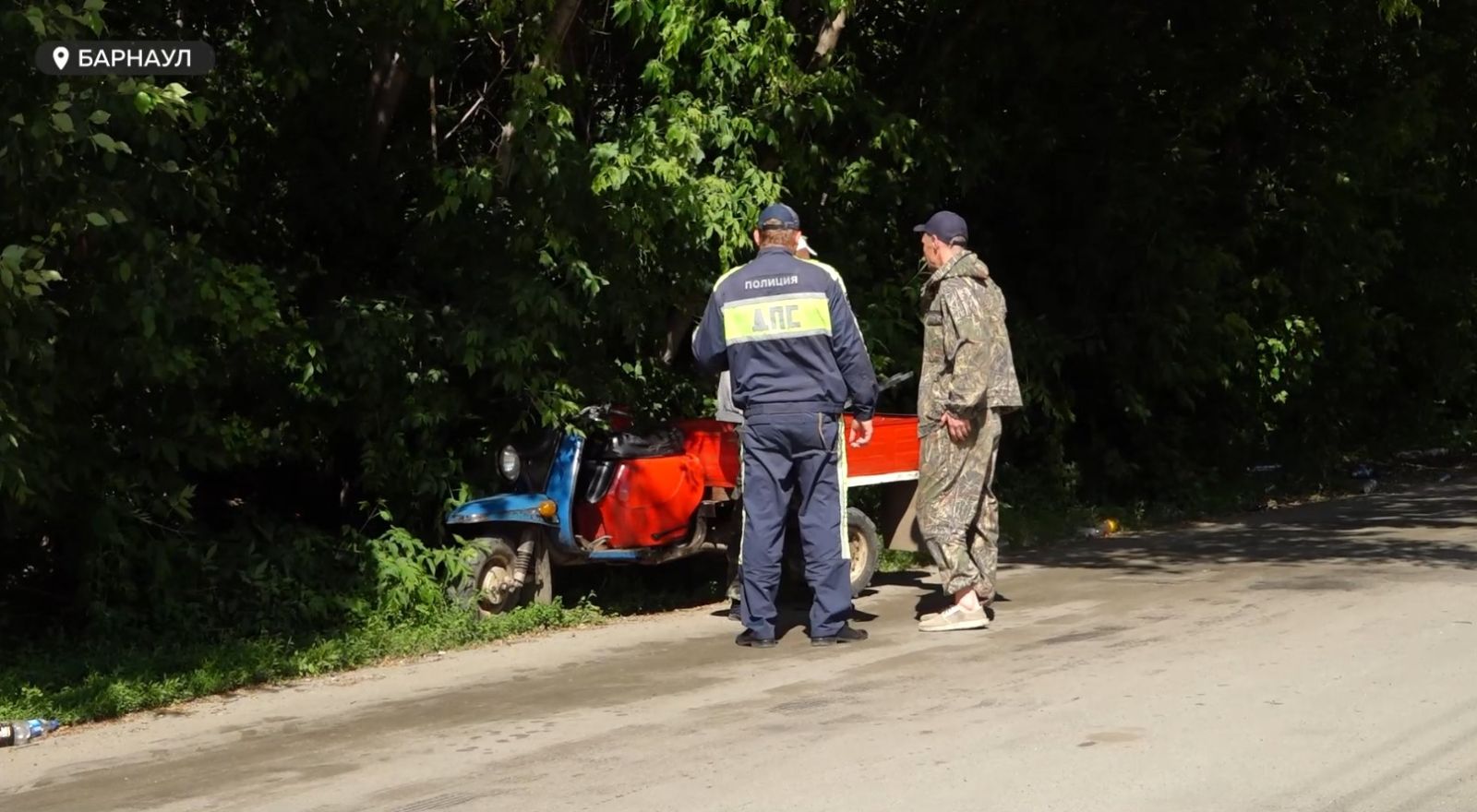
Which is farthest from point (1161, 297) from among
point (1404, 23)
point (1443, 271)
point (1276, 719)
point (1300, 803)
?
point (1300, 803)

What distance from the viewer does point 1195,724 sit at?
23.6 feet

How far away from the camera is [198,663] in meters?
8.77

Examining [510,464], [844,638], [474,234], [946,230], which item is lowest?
[844,638]

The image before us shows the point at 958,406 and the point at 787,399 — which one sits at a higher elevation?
the point at 787,399

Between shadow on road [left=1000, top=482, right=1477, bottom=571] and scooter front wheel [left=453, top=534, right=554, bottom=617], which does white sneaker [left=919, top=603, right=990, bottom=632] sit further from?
shadow on road [left=1000, top=482, right=1477, bottom=571]

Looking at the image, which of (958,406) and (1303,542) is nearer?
(958,406)

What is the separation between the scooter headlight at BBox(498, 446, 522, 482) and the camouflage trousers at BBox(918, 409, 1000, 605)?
2.30m

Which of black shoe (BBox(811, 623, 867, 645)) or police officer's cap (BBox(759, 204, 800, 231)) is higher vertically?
police officer's cap (BBox(759, 204, 800, 231))

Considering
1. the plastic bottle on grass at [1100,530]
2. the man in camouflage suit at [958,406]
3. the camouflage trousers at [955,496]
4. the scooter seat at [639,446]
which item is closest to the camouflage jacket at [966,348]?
the man in camouflage suit at [958,406]

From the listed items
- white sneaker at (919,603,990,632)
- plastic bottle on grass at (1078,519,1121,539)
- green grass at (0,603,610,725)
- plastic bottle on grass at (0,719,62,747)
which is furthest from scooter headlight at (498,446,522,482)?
plastic bottle on grass at (1078,519,1121,539)

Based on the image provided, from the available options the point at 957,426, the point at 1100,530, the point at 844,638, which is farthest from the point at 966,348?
the point at 1100,530

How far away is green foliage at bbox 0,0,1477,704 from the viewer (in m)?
8.87

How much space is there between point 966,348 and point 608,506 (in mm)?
2220

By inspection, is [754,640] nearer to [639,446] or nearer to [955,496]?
[955,496]
